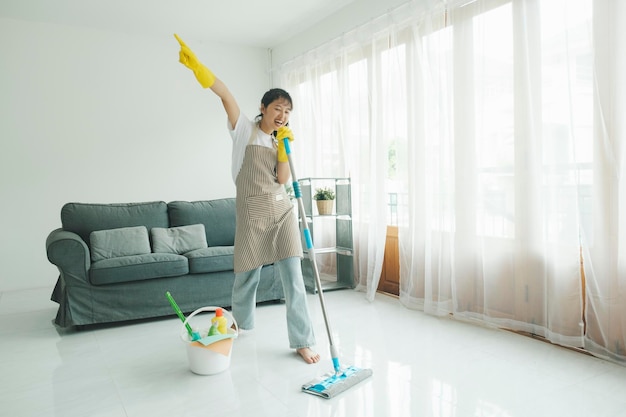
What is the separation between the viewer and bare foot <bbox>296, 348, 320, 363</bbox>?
2.44m

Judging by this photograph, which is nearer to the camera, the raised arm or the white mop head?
the white mop head

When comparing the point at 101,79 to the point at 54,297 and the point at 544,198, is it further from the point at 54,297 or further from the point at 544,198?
the point at 544,198

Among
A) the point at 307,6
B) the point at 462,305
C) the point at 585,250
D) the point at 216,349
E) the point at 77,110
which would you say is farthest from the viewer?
the point at 77,110

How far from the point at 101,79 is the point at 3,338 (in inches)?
109

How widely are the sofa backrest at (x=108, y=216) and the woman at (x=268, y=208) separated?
162cm

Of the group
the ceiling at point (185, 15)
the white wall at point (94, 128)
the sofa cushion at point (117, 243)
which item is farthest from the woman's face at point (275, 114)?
the white wall at point (94, 128)

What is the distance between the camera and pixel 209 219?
4.09 m

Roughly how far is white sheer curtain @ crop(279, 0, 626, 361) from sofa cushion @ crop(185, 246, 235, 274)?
111cm

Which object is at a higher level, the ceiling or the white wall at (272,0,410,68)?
the ceiling

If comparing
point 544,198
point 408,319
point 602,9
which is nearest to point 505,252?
point 544,198

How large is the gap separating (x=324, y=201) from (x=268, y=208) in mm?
1694

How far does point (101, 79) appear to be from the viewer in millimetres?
4871

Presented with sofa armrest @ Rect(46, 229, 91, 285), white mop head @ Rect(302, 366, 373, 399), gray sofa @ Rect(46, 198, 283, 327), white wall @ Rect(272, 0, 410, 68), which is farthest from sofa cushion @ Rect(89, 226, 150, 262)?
white wall @ Rect(272, 0, 410, 68)

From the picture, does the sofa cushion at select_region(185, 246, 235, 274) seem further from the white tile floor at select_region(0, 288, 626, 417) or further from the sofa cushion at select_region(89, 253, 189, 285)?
the white tile floor at select_region(0, 288, 626, 417)
